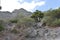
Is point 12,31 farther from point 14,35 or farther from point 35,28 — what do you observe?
point 35,28

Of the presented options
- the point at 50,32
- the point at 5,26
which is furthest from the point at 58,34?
the point at 5,26

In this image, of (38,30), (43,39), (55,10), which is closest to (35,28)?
(38,30)

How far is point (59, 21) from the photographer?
24.8 m

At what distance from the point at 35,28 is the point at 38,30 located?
0.82 metres

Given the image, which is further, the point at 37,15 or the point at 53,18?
the point at 37,15

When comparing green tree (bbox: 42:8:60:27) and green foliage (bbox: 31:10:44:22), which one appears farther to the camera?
green foliage (bbox: 31:10:44:22)

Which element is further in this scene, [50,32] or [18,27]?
[18,27]

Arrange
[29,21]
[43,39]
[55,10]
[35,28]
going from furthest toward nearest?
1. [55,10]
2. [29,21]
3. [35,28]
4. [43,39]

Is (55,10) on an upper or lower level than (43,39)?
upper

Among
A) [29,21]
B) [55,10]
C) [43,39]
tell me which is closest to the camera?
[43,39]

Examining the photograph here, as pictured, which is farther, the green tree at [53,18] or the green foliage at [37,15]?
the green foliage at [37,15]

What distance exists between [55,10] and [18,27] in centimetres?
667

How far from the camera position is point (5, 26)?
25016 mm

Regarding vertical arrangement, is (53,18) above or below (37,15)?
above
